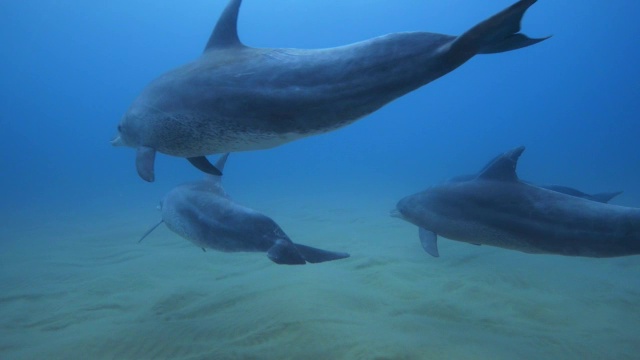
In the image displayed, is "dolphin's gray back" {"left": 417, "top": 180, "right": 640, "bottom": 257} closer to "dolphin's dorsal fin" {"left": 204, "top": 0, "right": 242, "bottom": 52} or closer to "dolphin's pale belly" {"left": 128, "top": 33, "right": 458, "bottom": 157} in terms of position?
"dolphin's pale belly" {"left": 128, "top": 33, "right": 458, "bottom": 157}

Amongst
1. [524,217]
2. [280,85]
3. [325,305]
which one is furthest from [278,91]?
[325,305]

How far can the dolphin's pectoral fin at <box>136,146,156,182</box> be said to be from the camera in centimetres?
416

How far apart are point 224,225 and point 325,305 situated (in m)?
1.87

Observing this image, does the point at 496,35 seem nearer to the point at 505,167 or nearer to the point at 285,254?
the point at 505,167

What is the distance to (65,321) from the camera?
579 cm

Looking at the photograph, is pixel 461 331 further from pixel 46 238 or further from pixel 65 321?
pixel 46 238

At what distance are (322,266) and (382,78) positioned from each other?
557 centimetres

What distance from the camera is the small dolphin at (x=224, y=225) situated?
421cm

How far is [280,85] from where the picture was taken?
3436mm

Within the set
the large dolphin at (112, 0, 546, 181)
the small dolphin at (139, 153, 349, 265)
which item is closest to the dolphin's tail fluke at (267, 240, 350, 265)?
the small dolphin at (139, 153, 349, 265)

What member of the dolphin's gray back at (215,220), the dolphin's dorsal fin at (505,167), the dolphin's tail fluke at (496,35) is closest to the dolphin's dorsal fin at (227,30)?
the dolphin's gray back at (215,220)

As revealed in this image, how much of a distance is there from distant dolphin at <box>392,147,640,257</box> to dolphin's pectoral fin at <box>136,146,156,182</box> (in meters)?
3.78

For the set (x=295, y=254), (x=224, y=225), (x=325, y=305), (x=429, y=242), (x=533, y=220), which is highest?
(x=224, y=225)

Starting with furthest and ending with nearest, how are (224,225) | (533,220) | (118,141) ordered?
(118,141) < (224,225) < (533,220)
